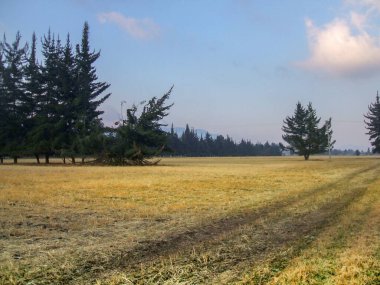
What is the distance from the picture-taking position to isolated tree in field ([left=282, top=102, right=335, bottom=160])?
68.3 meters

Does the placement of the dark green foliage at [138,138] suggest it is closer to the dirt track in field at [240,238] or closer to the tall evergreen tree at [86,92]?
the tall evergreen tree at [86,92]

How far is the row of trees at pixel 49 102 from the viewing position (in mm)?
44344

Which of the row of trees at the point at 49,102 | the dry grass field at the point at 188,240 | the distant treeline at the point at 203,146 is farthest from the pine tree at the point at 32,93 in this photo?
the distant treeline at the point at 203,146

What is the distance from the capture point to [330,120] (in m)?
78.4

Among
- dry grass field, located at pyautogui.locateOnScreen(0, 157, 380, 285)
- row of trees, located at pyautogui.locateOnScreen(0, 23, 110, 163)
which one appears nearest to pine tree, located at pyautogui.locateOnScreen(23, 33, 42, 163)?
row of trees, located at pyautogui.locateOnScreen(0, 23, 110, 163)

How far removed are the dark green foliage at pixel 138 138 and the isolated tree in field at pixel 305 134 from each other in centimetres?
3296

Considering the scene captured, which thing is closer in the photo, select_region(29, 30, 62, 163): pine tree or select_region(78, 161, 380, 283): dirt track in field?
select_region(78, 161, 380, 283): dirt track in field

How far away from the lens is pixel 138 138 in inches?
1652

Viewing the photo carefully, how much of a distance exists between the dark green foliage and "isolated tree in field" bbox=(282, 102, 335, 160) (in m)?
33.0

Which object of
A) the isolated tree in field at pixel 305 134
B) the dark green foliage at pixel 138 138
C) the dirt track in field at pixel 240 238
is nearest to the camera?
the dirt track in field at pixel 240 238

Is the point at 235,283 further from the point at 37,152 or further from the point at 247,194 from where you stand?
the point at 37,152

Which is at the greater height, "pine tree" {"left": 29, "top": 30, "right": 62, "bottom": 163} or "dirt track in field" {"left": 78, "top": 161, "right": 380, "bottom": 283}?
"pine tree" {"left": 29, "top": 30, "right": 62, "bottom": 163}

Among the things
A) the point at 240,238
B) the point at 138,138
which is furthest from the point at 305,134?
the point at 240,238

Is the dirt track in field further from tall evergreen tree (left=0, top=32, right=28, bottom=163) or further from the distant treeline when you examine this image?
the distant treeline
